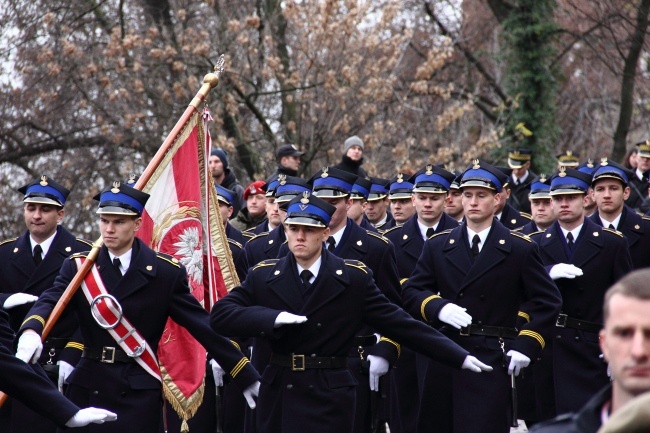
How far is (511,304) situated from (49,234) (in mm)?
3839

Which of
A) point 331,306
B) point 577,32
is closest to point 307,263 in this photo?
point 331,306

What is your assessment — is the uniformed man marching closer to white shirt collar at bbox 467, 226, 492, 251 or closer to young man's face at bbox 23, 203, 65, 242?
white shirt collar at bbox 467, 226, 492, 251

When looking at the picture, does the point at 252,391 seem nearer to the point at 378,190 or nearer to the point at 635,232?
the point at 635,232

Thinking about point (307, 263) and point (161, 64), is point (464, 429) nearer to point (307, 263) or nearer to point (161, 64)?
point (307, 263)

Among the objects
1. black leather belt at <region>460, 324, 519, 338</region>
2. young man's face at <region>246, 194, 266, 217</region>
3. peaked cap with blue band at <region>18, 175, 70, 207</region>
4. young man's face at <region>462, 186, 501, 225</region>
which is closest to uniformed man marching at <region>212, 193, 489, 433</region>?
black leather belt at <region>460, 324, 519, 338</region>

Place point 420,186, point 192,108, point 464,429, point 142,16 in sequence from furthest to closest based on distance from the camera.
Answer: point 142,16 → point 420,186 → point 192,108 → point 464,429

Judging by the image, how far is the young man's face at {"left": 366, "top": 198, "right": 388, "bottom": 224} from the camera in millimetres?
14344

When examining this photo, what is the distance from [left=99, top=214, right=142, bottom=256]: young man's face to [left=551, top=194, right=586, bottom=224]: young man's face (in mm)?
4219

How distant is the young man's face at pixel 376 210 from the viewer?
1434 cm

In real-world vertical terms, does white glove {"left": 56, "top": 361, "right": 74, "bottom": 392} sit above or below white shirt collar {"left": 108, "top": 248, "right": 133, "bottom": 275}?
below

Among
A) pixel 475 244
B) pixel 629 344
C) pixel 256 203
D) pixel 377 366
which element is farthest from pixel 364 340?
pixel 629 344

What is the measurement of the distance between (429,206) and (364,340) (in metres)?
1.81

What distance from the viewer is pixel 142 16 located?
2227 centimetres

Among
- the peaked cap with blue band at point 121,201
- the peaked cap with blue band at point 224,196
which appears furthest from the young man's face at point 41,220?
the peaked cap with blue band at point 224,196
